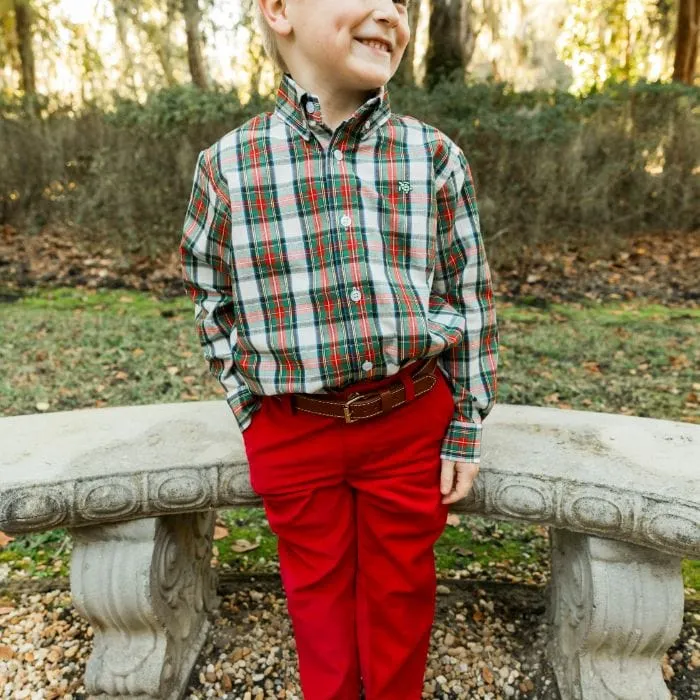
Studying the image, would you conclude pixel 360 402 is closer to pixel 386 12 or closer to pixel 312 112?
pixel 312 112

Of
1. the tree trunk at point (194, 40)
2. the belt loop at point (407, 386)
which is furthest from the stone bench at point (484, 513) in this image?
the tree trunk at point (194, 40)

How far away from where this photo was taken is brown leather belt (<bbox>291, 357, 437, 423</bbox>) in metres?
1.56

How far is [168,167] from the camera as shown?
680 cm

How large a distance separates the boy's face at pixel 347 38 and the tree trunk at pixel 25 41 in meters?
8.68

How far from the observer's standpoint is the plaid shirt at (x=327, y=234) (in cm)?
152

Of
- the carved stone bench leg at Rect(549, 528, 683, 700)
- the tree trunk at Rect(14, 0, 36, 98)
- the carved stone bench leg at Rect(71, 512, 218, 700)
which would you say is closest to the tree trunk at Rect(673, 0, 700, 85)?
the tree trunk at Rect(14, 0, 36, 98)

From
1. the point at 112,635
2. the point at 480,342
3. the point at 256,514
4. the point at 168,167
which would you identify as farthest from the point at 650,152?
the point at 112,635

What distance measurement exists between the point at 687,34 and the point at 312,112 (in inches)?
395

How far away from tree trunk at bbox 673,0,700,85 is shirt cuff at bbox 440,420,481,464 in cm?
965

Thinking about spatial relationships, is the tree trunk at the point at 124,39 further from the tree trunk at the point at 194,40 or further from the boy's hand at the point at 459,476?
the boy's hand at the point at 459,476

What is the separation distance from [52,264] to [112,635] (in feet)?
18.5

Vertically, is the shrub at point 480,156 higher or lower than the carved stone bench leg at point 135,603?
higher

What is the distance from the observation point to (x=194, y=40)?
853cm

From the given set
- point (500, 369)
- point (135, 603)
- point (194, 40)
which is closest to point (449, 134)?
point (500, 369)
